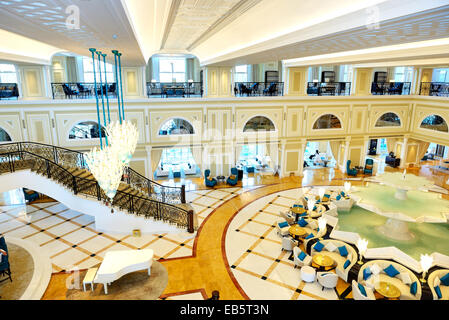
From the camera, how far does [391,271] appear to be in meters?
6.68

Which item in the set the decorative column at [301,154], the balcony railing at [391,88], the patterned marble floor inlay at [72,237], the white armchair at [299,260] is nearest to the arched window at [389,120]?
the balcony railing at [391,88]

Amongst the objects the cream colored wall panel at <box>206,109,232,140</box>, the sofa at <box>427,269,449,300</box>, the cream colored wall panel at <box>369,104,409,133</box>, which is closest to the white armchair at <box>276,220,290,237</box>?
the sofa at <box>427,269,449,300</box>

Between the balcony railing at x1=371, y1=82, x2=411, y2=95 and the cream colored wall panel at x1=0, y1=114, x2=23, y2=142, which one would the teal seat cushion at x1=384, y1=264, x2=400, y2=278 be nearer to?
the balcony railing at x1=371, y1=82, x2=411, y2=95

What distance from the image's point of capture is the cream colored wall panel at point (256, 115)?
13.9 meters

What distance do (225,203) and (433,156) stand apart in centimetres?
1548

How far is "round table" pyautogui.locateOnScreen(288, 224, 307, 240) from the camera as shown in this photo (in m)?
8.44

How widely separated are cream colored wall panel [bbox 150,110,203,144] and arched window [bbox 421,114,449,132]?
11641mm

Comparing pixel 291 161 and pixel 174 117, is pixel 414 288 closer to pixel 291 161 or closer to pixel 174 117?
pixel 291 161

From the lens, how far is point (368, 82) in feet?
50.0

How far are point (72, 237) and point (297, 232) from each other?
6676mm

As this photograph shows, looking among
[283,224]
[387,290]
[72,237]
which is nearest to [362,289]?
[387,290]

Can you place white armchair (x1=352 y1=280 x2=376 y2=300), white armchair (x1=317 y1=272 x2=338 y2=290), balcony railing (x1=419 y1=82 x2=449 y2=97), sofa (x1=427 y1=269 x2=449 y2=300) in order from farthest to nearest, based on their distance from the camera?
balcony railing (x1=419 y1=82 x2=449 y2=97) < white armchair (x1=317 y1=272 x2=338 y2=290) < sofa (x1=427 y1=269 x2=449 y2=300) < white armchair (x1=352 y1=280 x2=376 y2=300)

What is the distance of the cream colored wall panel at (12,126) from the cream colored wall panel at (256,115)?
29.3ft
